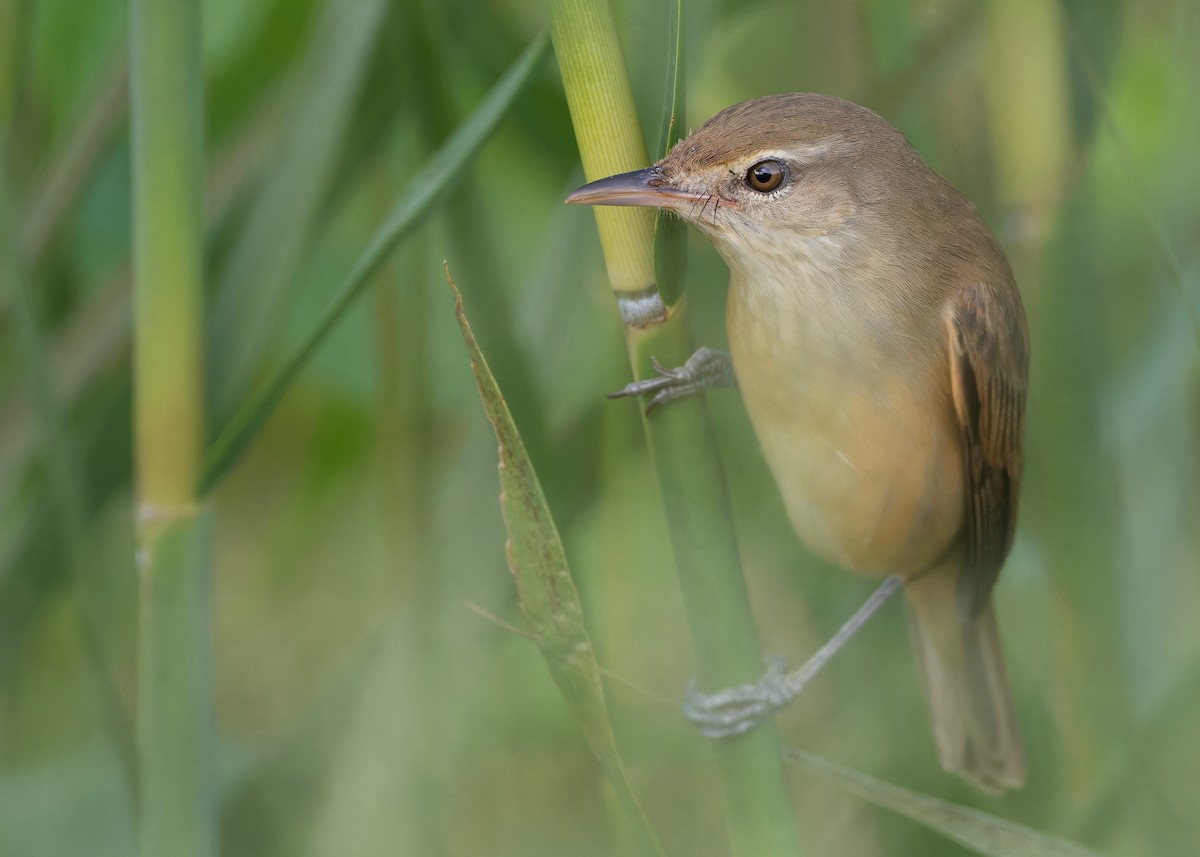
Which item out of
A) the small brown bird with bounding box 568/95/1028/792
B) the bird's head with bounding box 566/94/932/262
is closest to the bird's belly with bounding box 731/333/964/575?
the small brown bird with bounding box 568/95/1028/792

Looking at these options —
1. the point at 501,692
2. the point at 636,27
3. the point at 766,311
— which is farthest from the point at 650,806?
the point at 636,27

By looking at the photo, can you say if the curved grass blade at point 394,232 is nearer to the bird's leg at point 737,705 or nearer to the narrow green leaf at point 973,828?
the bird's leg at point 737,705

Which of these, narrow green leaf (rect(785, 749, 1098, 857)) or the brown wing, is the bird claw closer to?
narrow green leaf (rect(785, 749, 1098, 857))

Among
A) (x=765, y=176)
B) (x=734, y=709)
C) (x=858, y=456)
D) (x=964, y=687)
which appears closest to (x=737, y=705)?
(x=734, y=709)

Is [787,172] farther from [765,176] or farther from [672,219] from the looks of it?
[672,219]

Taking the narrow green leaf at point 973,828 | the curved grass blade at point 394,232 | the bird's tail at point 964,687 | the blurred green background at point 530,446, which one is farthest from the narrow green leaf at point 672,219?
the bird's tail at point 964,687

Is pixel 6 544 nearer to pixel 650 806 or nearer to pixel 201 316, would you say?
pixel 201 316
